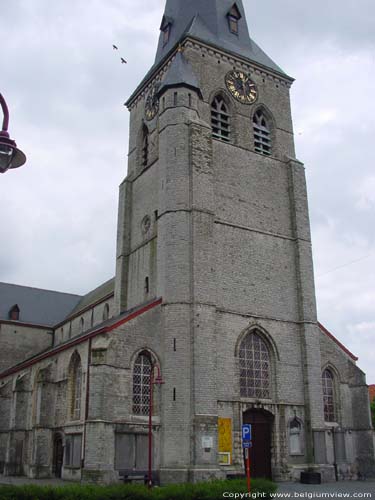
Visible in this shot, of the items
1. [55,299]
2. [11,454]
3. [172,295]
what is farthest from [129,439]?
[55,299]

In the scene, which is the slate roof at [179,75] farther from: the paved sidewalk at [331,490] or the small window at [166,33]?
the paved sidewalk at [331,490]

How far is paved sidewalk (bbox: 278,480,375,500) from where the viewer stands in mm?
16938

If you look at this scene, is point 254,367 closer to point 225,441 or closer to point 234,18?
point 225,441

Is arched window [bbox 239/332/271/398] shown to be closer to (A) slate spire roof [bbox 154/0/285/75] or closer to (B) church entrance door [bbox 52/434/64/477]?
(B) church entrance door [bbox 52/434/64/477]

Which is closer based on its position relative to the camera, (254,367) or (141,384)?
(141,384)

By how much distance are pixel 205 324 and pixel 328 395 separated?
814 centimetres

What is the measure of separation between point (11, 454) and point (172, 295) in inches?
497

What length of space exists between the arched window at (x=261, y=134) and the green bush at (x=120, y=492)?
19.6 m

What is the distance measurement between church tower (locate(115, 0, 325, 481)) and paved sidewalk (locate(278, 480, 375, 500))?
68.9 inches

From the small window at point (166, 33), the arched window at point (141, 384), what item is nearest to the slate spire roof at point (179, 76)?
the small window at point (166, 33)

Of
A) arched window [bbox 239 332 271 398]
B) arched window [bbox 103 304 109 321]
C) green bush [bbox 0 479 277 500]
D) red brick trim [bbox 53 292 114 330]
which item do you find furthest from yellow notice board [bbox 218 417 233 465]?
arched window [bbox 103 304 109 321]

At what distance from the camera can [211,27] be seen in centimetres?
3034

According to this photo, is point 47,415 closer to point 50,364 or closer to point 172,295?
point 50,364

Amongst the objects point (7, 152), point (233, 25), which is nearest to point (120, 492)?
point (7, 152)
